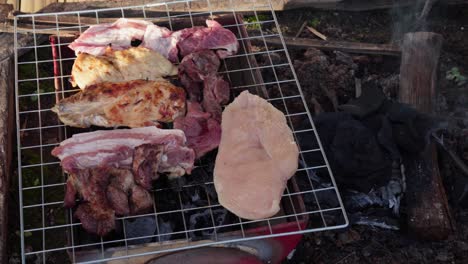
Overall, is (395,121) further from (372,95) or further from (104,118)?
(104,118)

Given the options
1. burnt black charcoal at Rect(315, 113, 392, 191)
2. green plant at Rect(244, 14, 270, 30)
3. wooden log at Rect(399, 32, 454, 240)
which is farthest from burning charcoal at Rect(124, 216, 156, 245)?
green plant at Rect(244, 14, 270, 30)

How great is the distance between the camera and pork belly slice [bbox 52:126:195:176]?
3381 mm

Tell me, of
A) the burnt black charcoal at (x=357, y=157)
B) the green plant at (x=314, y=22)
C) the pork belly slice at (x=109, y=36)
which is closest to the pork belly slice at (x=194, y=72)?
the pork belly slice at (x=109, y=36)

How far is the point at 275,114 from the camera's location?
3650mm

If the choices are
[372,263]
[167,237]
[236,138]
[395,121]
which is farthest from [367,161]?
[167,237]

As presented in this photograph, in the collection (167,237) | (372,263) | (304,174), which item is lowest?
(372,263)

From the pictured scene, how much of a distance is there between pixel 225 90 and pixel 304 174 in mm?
1016

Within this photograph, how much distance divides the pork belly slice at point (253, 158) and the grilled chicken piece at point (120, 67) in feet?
2.12

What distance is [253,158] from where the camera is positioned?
346cm

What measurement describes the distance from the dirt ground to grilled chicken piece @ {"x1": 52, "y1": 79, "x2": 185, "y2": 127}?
5.02 ft

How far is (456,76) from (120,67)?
3.19 metres

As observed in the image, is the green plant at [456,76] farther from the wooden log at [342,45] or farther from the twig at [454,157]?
the twig at [454,157]

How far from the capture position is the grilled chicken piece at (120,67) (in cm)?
384

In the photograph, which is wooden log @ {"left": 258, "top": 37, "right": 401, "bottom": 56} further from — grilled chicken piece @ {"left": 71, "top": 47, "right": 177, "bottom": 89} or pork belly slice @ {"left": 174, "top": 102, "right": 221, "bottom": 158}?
pork belly slice @ {"left": 174, "top": 102, "right": 221, "bottom": 158}
